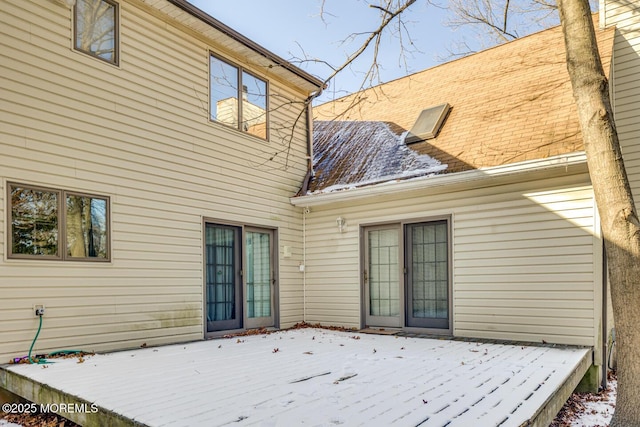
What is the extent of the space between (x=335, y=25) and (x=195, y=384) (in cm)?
378

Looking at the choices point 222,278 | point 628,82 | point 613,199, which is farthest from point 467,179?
point 222,278

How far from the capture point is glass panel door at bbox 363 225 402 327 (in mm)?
6836

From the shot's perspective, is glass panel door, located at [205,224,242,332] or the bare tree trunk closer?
the bare tree trunk

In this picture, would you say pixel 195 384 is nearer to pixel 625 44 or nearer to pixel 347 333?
pixel 347 333

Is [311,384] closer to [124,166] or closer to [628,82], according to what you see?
[124,166]

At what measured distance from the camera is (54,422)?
139 inches

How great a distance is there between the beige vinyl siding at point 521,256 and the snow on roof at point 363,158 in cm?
41

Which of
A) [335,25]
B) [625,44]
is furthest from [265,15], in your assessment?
[625,44]

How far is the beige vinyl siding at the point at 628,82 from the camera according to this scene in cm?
588

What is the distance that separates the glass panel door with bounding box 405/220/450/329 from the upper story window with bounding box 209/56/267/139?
9.58 ft

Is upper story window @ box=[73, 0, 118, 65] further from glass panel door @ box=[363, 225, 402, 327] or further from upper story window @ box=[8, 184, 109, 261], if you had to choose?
glass panel door @ box=[363, 225, 402, 327]

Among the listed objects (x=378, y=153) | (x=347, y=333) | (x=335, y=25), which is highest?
(x=335, y=25)

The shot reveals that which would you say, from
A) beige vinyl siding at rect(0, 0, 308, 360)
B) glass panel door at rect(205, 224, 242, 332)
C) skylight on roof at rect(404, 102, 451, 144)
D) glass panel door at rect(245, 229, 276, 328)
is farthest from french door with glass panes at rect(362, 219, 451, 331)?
glass panel door at rect(205, 224, 242, 332)

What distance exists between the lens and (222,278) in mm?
6375
